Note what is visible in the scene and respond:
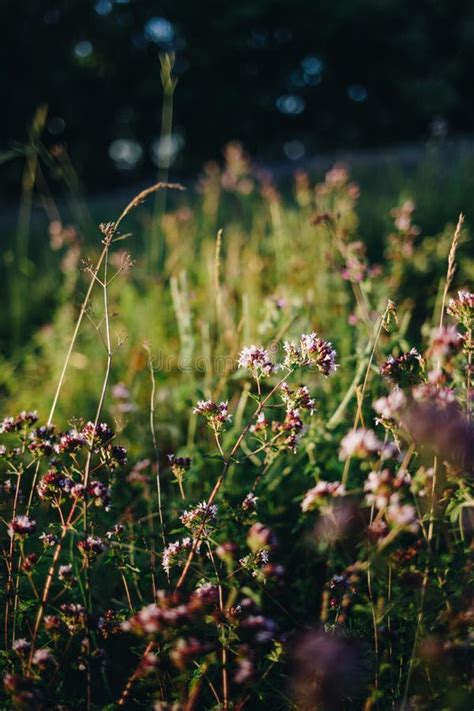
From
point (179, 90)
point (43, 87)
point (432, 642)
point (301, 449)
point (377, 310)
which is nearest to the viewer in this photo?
point (432, 642)

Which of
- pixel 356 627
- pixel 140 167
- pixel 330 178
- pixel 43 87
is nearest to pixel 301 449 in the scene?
pixel 356 627

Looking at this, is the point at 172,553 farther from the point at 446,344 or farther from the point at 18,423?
the point at 446,344

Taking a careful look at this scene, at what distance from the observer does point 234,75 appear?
22.9 m

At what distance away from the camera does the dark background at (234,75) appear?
19.8 metres

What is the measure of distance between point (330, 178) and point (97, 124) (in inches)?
808

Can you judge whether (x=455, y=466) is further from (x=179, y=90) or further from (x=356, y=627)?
(x=179, y=90)

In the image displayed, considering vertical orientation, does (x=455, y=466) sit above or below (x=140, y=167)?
below

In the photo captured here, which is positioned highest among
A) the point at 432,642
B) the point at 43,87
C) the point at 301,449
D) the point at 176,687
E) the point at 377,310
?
the point at 43,87

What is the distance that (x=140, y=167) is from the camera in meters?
22.4

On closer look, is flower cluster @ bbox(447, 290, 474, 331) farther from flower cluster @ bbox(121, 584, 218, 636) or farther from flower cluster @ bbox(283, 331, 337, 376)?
flower cluster @ bbox(121, 584, 218, 636)
